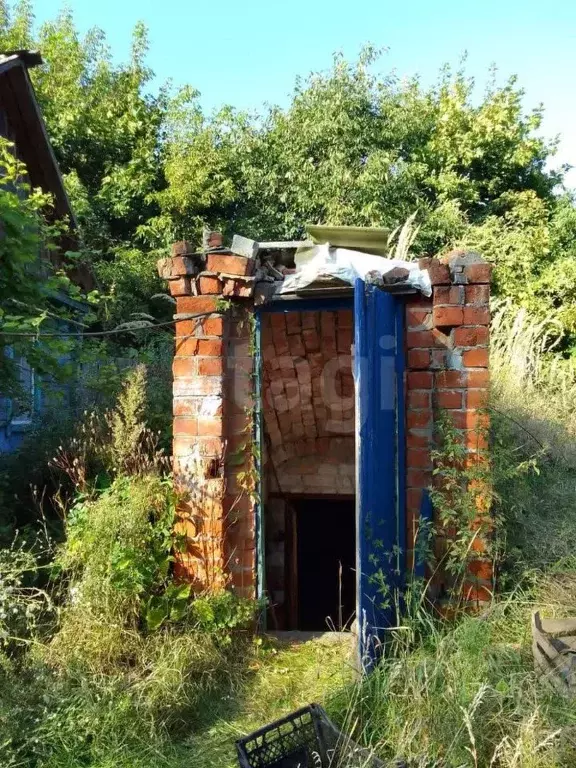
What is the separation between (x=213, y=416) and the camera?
12.5 ft

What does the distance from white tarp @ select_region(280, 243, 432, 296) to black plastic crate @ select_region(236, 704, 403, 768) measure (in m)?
2.25

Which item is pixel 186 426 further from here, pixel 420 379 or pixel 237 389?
pixel 420 379

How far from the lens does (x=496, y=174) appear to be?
1441 centimetres

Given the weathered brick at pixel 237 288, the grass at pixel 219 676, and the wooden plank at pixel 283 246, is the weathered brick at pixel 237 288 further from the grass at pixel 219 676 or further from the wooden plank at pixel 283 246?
the grass at pixel 219 676

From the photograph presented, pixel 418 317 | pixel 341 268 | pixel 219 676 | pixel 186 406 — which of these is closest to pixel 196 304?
pixel 186 406

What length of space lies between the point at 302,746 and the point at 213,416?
71.2 inches

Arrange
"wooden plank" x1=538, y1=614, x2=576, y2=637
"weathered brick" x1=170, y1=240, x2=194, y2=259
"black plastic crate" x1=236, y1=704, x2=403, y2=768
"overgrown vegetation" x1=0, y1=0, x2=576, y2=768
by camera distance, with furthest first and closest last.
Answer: "weathered brick" x1=170, y1=240, x2=194, y2=259, "wooden plank" x1=538, y1=614, x2=576, y2=637, "overgrown vegetation" x1=0, y1=0, x2=576, y2=768, "black plastic crate" x1=236, y1=704, x2=403, y2=768

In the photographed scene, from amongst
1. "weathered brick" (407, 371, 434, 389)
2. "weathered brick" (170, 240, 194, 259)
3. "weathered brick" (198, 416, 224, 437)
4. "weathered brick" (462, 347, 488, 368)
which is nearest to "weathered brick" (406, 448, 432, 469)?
"weathered brick" (407, 371, 434, 389)

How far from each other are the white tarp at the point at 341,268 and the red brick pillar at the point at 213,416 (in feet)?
0.97

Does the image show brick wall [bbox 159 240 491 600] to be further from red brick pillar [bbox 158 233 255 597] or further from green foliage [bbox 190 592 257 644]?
green foliage [bbox 190 592 257 644]

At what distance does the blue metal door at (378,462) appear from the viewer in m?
3.35

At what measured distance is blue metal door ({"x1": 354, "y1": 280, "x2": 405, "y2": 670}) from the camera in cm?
335

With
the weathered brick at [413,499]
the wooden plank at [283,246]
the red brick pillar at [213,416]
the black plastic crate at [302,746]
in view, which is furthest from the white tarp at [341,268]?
the black plastic crate at [302,746]

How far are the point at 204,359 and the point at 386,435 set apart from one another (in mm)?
1168
